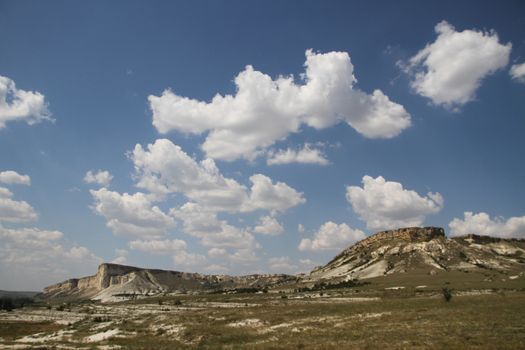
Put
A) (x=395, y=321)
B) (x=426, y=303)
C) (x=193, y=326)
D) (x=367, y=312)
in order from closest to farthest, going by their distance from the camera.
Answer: (x=395, y=321), (x=193, y=326), (x=367, y=312), (x=426, y=303)

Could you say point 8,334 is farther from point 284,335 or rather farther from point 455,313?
point 455,313

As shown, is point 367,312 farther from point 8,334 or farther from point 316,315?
point 8,334

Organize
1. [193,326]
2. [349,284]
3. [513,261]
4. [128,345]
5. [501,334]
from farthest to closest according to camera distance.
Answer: [513,261]
[349,284]
[193,326]
[128,345]
[501,334]

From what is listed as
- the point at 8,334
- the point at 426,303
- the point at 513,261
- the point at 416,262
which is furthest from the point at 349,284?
the point at 8,334

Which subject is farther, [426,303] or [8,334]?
[426,303]

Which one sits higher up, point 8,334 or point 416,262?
point 416,262

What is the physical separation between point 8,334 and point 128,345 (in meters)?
28.4

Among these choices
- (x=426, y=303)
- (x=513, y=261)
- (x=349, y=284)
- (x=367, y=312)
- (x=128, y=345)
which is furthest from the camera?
(x=513, y=261)

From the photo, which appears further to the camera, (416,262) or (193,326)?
(416,262)

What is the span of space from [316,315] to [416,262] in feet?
477

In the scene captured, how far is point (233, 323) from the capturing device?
180ft

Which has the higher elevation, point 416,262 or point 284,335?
point 416,262

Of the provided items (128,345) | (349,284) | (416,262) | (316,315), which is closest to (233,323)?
(316,315)

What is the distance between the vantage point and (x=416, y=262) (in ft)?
617
